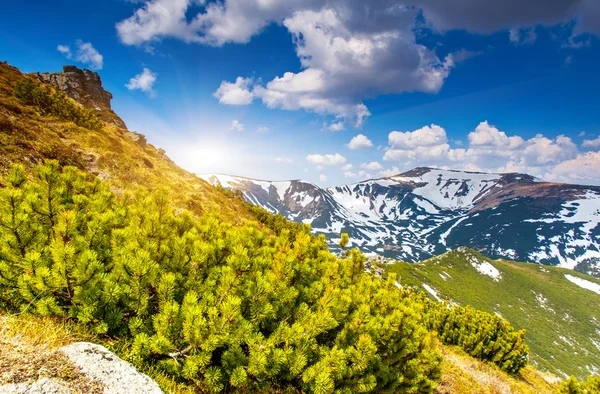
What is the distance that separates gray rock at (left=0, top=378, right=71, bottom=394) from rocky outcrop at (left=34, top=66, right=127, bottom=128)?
7293 cm

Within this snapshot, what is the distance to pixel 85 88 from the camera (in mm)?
71750

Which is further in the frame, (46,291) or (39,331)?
(46,291)

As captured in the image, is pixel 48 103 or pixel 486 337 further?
pixel 48 103

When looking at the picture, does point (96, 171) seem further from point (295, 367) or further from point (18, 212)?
point (295, 367)

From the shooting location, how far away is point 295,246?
7.17m

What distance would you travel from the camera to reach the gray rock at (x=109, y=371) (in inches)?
129

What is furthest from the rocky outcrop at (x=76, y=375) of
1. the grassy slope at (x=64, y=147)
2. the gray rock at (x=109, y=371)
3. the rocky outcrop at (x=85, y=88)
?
the rocky outcrop at (x=85, y=88)

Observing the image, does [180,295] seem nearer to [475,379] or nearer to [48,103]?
[475,379]

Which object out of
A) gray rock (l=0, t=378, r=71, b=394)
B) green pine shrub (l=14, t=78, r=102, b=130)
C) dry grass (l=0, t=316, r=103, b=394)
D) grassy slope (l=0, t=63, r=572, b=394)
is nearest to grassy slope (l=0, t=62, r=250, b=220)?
grassy slope (l=0, t=63, r=572, b=394)

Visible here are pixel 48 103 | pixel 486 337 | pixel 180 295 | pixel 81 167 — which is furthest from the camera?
pixel 48 103

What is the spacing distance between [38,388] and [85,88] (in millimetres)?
92104

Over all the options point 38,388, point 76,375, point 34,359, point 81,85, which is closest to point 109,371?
point 76,375

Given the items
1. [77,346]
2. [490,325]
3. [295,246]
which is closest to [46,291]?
[77,346]

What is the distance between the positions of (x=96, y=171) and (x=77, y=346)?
2853cm
